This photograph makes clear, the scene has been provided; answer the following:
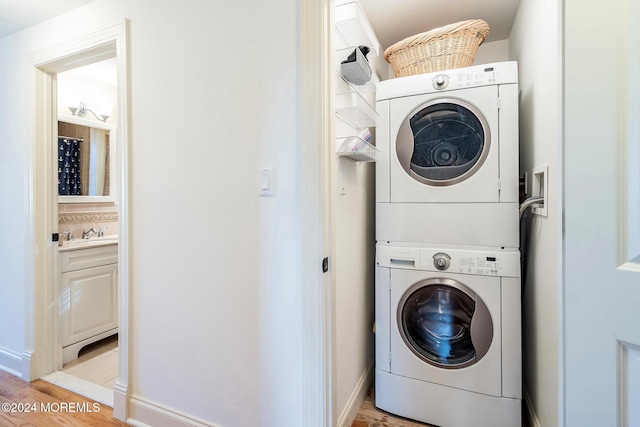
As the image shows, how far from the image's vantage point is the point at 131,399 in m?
1.58

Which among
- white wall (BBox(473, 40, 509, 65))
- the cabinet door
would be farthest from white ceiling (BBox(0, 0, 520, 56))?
the cabinet door

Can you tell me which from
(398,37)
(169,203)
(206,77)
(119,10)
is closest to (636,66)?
(206,77)

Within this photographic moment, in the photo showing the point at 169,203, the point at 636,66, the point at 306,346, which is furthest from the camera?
the point at 169,203

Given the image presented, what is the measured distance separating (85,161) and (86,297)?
1.21 metres

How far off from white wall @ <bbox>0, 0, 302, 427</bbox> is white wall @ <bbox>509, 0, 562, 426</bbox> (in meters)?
1.01

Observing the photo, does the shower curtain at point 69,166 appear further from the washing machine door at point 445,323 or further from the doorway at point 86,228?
the washing machine door at point 445,323

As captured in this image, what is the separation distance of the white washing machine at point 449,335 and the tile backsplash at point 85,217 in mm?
2661

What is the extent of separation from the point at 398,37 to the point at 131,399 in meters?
2.81

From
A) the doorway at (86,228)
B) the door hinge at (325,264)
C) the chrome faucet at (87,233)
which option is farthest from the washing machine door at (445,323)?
the chrome faucet at (87,233)

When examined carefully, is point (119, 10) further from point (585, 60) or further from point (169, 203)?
point (585, 60)

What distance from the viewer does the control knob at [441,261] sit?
1.58 meters

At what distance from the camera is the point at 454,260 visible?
158cm

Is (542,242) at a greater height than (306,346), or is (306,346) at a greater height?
(542,242)

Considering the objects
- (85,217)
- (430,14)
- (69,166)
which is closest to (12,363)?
(85,217)
